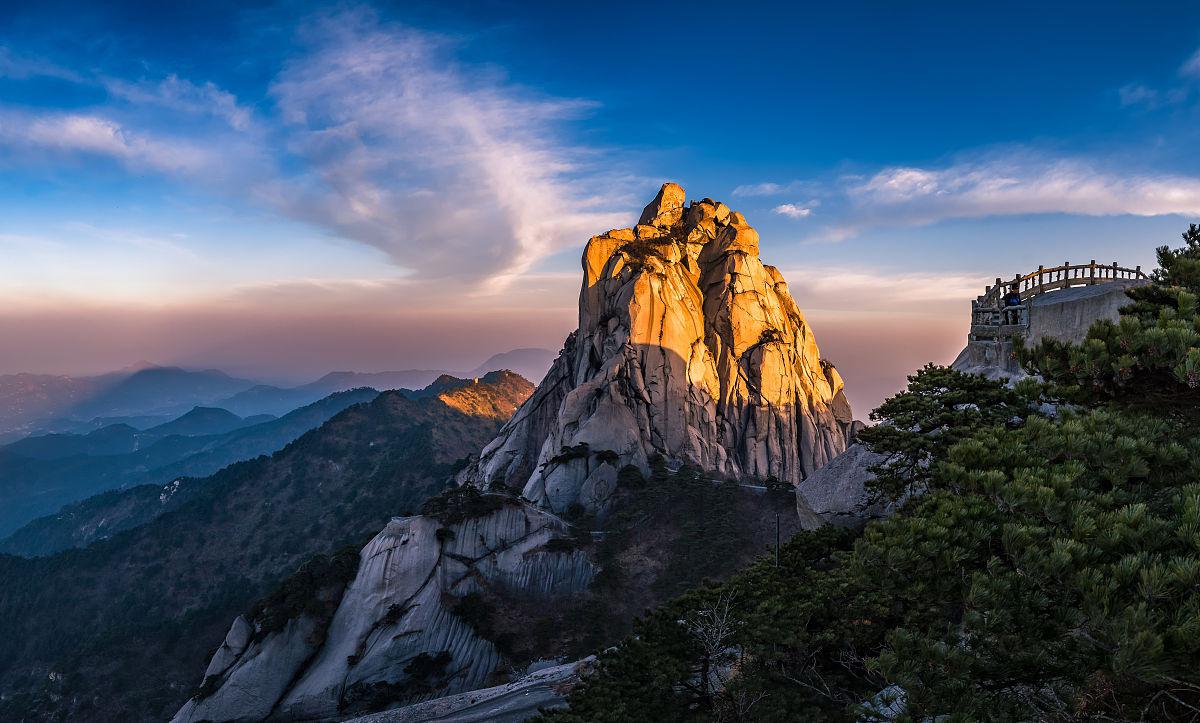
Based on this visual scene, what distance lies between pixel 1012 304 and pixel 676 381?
176ft

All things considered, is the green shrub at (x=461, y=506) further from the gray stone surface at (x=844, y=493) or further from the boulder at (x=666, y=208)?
the boulder at (x=666, y=208)

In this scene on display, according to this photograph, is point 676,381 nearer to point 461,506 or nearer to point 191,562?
point 461,506

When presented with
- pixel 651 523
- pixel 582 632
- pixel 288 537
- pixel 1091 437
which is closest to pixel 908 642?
pixel 1091 437

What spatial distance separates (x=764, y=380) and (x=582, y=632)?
154 ft

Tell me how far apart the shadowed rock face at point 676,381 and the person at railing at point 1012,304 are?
47270 mm

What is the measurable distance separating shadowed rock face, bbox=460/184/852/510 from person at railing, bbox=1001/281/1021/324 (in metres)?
47.3

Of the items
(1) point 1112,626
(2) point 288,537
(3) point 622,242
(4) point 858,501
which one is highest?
(3) point 622,242

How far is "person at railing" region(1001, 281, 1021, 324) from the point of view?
854 inches

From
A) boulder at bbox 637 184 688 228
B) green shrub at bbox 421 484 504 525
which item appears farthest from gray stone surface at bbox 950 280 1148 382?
boulder at bbox 637 184 688 228

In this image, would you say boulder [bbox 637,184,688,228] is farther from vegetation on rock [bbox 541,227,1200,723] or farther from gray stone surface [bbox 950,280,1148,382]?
vegetation on rock [bbox 541,227,1200,723]

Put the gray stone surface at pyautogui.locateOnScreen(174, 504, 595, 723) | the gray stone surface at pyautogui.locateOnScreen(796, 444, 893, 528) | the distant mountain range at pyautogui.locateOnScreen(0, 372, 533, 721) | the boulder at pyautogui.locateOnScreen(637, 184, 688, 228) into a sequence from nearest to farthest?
the gray stone surface at pyautogui.locateOnScreen(796, 444, 893, 528), the gray stone surface at pyautogui.locateOnScreen(174, 504, 595, 723), the distant mountain range at pyautogui.locateOnScreen(0, 372, 533, 721), the boulder at pyautogui.locateOnScreen(637, 184, 688, 228)

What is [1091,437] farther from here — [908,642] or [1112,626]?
[908,642]

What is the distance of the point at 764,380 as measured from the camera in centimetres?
7988

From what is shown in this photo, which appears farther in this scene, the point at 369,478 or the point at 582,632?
the point at 369,478
